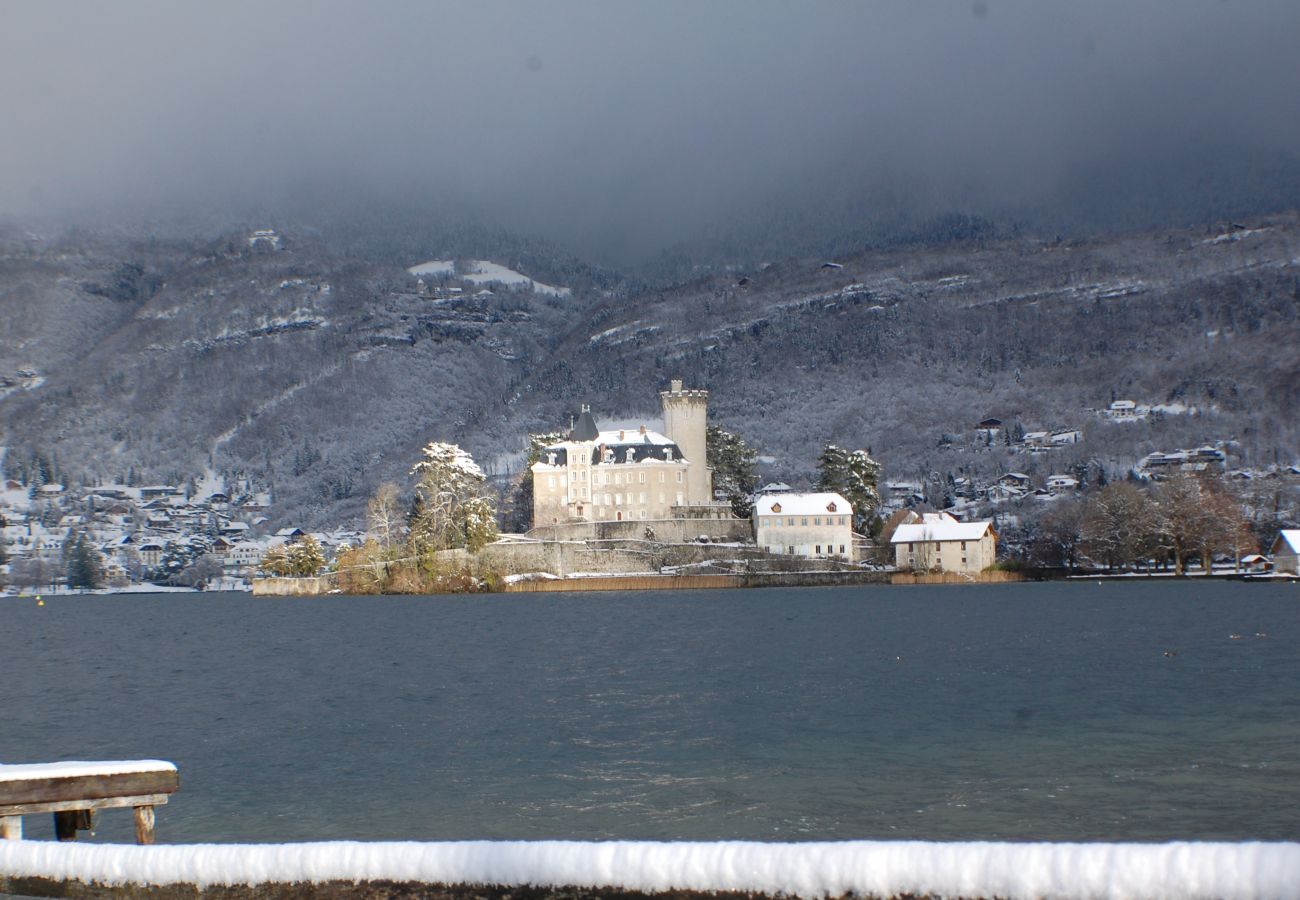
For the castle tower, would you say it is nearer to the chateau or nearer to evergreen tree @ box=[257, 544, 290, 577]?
the chateau

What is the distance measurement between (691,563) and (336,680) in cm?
7038

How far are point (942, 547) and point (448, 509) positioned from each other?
44.4m

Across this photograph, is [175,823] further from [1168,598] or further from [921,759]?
[1168,598]

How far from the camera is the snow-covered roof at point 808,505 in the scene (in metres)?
114

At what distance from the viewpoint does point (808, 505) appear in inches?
4478

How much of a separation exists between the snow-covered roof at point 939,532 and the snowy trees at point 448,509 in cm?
3710

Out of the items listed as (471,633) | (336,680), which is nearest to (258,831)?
(336,680)

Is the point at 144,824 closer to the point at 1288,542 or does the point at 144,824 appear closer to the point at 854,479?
the point at 854,479

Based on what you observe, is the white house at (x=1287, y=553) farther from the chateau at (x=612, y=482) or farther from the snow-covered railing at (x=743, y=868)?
the snow-covered railing at (x=743, y=868)

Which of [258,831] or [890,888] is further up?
[890,888]

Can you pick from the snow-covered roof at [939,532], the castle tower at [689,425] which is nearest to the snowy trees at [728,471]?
the castle tower at [689,425]

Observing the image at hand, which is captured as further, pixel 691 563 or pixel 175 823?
pixel 691 563

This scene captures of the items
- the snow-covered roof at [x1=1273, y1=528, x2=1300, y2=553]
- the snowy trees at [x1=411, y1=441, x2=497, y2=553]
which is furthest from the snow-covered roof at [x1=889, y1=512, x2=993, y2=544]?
the snowy trees at [x1=411, y1=441, x2=497, y2=553]

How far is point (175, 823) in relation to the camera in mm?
20391
